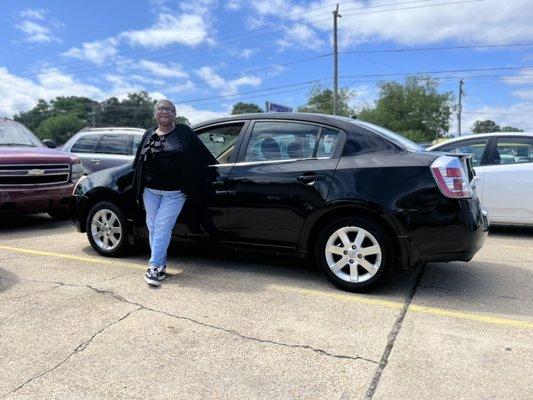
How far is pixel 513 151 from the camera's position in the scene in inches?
282

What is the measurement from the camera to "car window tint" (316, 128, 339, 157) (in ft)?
14.7

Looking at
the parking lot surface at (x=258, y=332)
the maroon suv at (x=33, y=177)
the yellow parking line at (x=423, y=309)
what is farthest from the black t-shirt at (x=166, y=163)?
the maroon suv at (x=33, y=177)

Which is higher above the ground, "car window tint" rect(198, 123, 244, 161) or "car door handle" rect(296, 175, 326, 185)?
"car window tint" rect(198, 123, 244, 161)

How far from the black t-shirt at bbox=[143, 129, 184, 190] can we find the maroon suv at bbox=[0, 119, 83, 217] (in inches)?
140

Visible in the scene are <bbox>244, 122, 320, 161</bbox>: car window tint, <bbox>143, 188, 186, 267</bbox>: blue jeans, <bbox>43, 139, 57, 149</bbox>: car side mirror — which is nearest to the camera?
<bbox>244, 122, 320, 161</bbox>: car window tint

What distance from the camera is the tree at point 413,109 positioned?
231 feet

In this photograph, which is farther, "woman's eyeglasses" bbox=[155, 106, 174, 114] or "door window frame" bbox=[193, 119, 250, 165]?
"door window frame" bbox=[193, 119, 250, 165]

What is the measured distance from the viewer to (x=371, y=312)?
12.8 feet

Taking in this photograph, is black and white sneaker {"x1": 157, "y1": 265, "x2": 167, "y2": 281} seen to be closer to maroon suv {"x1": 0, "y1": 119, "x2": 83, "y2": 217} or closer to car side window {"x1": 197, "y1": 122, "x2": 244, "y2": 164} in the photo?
car side window {"x1": 197, "y1": 122, "x2": 244, "y2": 164}

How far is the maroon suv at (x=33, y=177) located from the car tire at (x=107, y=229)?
219 centimetres

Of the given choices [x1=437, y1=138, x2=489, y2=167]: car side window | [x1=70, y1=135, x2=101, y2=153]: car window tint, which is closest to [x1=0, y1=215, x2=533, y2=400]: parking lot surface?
[x1=437, y1=138, x2=489, y2=167]: car side window

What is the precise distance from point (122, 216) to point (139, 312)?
1.73m

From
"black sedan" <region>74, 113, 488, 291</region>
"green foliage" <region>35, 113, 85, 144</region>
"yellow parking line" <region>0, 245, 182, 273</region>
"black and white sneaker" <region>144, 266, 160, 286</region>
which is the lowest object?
"yellow parking line" <region>0, 245, 182, 273</region>

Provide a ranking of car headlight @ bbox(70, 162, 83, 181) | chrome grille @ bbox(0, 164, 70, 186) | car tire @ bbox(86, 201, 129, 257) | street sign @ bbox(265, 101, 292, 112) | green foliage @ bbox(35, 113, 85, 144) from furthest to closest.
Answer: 1. green foliage @ bbox(35, 113, 85, 144)
2. street sign @ bbox(265, 101, 292, 112)
3. car headlight @ bbox(70, 162, 83, 181)
4. chrome grille @ bbox(0, 164, 70, 186)
5. car tire @ bbox(86, 201, 129, 257)
